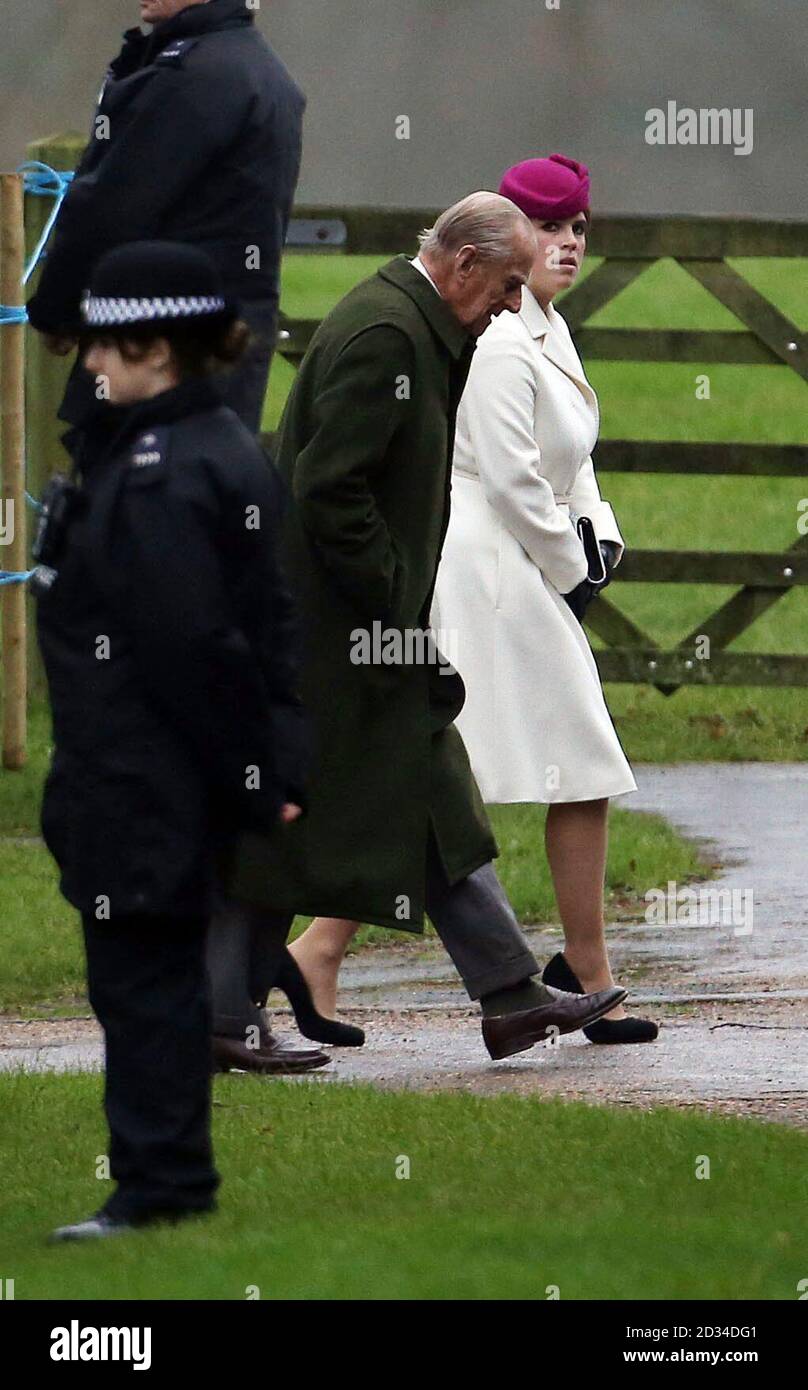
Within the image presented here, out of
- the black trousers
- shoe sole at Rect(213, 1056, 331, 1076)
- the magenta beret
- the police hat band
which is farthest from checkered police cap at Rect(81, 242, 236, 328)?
the magenta beret

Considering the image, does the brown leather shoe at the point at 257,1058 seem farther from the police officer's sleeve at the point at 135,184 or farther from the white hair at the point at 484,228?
the white hair at the point at 484,228

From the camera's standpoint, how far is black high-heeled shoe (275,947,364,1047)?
22.1 ft

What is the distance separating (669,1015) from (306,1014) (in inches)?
37.5

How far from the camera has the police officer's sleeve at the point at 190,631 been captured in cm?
468

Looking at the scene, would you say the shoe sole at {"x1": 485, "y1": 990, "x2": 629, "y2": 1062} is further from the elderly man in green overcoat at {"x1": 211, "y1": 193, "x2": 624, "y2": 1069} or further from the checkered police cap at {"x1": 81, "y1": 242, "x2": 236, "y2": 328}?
the checkered police cap at {"x1": 81, "y1": 242, "x2": 236, "y2": 328}

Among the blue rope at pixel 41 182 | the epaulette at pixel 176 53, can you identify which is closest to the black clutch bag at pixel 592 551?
the epaulette at pixel 176 53

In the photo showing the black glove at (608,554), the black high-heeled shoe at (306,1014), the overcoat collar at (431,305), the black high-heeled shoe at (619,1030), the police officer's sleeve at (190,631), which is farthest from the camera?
the black glove at (608,554)

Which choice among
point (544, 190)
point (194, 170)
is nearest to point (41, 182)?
point (544, 190)

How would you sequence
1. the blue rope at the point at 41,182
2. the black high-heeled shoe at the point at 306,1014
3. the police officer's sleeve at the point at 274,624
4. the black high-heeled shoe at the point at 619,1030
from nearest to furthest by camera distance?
the police officer's sleeve at the point at 274,624 → the black high-heeled shoe at the point at 306,1014 → the black high-heeled shoe at the point at 619,1030 → the blue rope at the point at 41,182

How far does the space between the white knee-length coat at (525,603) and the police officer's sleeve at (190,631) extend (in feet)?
7.19

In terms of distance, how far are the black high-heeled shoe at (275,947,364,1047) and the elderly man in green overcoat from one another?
13cm

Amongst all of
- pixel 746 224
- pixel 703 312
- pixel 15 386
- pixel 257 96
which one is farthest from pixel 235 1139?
pixel 703 312

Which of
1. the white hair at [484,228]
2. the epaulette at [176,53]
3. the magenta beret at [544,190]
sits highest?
the epaulette at [176,53]
